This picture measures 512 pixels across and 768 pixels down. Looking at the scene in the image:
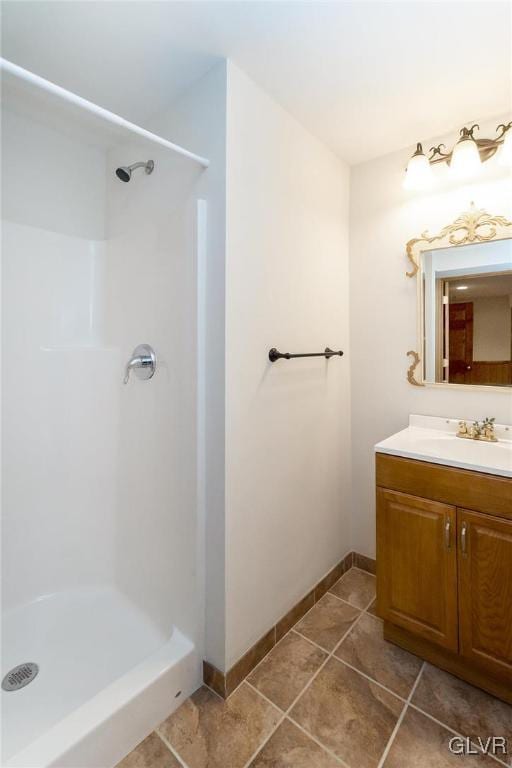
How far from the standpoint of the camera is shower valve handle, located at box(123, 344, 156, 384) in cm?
158

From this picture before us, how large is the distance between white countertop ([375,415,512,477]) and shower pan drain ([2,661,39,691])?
1634mm

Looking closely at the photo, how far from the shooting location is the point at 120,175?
1.60 metres

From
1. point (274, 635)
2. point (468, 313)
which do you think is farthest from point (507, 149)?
point (274, 635)

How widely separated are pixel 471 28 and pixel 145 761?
2.57m

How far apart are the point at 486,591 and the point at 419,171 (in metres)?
1.75

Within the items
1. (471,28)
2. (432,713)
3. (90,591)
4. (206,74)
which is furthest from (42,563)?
(471,28)

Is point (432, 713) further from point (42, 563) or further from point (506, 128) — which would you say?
point (506, 128)

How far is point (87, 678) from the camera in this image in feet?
4.52

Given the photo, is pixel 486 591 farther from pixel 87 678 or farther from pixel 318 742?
pixel 87 678

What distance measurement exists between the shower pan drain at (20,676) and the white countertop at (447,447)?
1634mm

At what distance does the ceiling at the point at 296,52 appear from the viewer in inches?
43.6

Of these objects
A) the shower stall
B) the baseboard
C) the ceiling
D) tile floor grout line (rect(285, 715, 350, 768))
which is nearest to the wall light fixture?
the ceiling

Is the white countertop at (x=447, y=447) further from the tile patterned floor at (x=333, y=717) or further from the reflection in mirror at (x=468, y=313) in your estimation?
the tile patterned floor at (x=333, y=717)

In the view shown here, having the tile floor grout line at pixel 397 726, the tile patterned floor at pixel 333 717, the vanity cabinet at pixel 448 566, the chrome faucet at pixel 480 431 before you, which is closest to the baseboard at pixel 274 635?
the tile patterned floor at pixel 333 717
